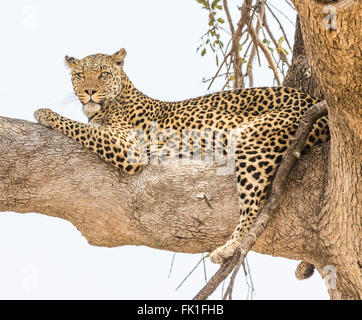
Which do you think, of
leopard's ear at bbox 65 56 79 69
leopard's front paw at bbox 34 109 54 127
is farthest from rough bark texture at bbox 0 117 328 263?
leopard's ear at bbox 65 56 79 69

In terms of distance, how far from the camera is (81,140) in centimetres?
629

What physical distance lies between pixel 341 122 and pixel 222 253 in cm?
146

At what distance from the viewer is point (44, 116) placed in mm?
6531

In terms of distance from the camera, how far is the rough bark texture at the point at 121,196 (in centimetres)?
584

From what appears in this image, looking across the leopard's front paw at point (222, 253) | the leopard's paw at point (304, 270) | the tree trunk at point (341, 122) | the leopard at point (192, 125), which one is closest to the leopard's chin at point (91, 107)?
the leopard at point (192, 125)

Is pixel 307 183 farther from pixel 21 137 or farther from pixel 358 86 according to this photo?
pixel 21 137

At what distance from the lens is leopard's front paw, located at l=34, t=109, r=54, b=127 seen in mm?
6496

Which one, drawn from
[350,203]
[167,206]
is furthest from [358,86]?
[167,206]

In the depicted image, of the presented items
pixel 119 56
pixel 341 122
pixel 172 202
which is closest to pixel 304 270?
pixel 172 202

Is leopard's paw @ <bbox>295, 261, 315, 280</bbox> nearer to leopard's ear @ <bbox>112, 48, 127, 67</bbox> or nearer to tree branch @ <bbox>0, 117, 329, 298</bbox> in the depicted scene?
tree branch @ <bbox>0, 117, 329, 298</bbox>

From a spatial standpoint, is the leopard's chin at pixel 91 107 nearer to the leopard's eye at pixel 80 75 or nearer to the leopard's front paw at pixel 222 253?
the leopard's eye at pixel 80 75

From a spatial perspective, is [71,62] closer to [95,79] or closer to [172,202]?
[95,79]

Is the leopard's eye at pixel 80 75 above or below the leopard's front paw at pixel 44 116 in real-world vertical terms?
above

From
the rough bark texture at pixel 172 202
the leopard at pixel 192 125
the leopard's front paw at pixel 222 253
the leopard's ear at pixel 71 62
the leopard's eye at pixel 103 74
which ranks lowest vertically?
the leopard's front paw at pixel 222 253
